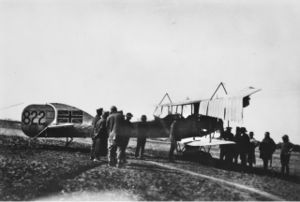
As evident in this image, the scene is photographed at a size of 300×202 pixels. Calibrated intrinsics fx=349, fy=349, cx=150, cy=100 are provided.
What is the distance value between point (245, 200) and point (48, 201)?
364 centimetres

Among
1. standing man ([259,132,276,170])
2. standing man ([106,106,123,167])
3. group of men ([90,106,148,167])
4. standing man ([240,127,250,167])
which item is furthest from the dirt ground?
standing man ([240,127,250,167])

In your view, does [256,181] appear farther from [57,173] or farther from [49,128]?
[49,128]

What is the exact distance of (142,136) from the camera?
503 inches

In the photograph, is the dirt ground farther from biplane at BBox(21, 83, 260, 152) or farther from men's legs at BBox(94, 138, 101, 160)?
biplane at BBox(21, 83, 260, 152)

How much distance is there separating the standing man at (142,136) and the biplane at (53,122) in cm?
195

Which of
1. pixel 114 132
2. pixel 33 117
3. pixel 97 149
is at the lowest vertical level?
pixel 97 149

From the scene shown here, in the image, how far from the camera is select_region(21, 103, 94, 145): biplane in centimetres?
1334

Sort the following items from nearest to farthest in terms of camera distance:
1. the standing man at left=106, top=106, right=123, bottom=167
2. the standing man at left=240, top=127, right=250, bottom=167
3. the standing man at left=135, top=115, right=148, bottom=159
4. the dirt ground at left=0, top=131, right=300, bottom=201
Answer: the dirt ground at left=0, top=131, right=300, bottom=201 → the standing man at left=106, top=106, right=123, bottom=167 → the standing man at left=240, top=127, right=250, bottom=167 → the standing man at left=135, top=115, right=148, bottom=159

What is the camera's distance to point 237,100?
1234 cm

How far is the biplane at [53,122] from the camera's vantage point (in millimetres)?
13336

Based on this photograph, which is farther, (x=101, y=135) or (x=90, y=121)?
(x=90, y=121)

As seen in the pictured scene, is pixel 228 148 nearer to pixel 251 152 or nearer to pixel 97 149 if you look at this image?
pixel 251 152

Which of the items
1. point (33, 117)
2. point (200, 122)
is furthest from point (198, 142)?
point (33, 117)

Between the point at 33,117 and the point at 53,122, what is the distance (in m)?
0.80
